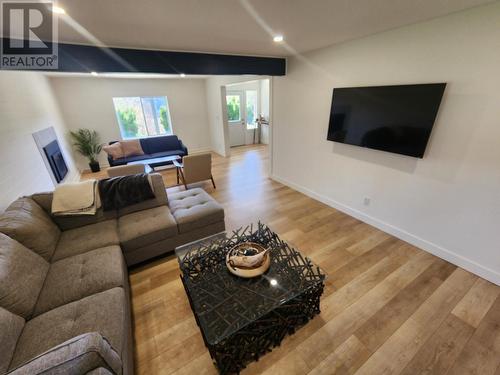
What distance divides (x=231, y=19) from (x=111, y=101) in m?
5.18

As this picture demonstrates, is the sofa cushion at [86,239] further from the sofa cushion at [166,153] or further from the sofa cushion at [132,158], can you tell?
the sofa cushion at [166,153]

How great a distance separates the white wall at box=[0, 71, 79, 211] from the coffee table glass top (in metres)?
1.83

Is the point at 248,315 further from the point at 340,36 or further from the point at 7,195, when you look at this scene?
the point at 340,36

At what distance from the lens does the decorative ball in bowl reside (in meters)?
1.52

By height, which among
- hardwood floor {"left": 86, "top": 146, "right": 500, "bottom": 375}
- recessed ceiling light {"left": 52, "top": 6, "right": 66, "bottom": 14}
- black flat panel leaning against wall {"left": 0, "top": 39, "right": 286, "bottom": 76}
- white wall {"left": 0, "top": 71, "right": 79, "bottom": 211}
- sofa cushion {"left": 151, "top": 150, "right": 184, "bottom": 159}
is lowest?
hardwood floor {"left": 86, "top": 146, "right": 500, "bottom": 375}

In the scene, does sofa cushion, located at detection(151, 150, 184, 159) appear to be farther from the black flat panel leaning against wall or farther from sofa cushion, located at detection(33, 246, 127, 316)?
sofa cushion, located at detection(33, 246, 127, 316)


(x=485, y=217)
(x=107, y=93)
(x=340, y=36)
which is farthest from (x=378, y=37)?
(x=107, y=93)

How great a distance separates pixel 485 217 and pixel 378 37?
203 cm

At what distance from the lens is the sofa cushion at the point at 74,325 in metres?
1.08

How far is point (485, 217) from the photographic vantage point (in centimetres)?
188

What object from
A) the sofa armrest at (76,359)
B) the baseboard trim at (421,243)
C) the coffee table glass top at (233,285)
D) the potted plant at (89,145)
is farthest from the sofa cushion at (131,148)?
the sofa armrest at (76,359)

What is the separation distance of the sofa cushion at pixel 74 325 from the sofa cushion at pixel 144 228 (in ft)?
2.20

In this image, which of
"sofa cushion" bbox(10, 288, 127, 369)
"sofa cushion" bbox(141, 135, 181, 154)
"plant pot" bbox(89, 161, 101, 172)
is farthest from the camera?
"sofa cushion" bbox(141, 135, 181, 154)

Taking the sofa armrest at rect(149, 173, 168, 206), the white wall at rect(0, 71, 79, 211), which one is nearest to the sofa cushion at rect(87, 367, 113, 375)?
the sofa armrest at rect(149, 173, 168, 206)
